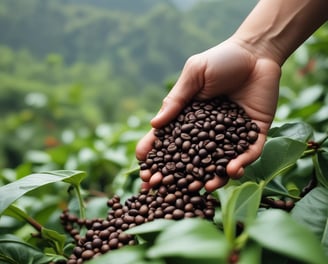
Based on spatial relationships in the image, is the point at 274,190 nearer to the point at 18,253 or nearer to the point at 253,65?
the point at 253,65

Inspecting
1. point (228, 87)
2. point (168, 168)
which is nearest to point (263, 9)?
point (228, 87)

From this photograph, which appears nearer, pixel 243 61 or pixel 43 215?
pixel 243 61

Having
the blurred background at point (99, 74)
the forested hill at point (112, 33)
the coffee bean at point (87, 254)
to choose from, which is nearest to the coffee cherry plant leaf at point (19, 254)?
the coffee bean at point (87, 254)

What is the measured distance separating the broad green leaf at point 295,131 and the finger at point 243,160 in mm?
81

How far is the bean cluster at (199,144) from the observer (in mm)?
905

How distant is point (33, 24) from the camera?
38.9 feet

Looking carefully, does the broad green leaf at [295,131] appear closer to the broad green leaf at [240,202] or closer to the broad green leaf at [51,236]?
the broad green leaf at [240,202]

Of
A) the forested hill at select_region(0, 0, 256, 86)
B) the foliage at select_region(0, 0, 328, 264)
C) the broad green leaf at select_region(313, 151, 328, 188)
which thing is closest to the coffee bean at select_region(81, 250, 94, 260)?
the foliage at select_region(0, 0, 328, 264)

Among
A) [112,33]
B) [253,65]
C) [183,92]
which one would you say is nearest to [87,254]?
[183,92]

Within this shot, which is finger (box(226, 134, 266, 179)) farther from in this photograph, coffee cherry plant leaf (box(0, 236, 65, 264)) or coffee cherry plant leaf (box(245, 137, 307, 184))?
coffee cherry plant leaf (box(0, 236, 65, 264))

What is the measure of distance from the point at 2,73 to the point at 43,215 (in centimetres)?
723

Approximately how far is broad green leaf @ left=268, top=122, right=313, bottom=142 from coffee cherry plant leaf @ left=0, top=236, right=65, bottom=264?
0.54m

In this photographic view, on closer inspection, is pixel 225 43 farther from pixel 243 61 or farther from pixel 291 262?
pixel 291 262

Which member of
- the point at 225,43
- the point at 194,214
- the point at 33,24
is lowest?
the point at 194,214
